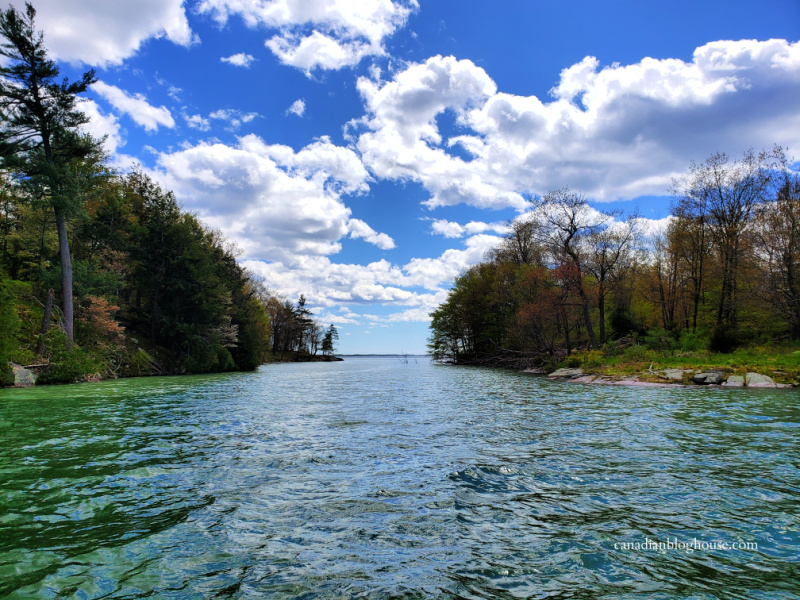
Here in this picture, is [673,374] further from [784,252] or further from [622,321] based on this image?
[622,321]

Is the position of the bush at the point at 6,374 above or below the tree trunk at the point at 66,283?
below

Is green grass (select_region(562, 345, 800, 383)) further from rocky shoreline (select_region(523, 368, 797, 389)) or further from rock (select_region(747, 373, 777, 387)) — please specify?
rocky shoreline (select_region(523, 368, 797, 389))

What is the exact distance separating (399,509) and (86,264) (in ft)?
123

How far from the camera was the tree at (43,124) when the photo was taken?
25844 mm

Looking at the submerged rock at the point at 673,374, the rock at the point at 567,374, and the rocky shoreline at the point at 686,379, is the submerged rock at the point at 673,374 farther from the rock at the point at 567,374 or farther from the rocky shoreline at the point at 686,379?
the rock at the point at 567,374

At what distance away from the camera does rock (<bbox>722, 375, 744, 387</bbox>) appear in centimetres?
2036

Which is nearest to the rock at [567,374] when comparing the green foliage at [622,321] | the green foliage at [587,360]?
the green foliage at [587,360]

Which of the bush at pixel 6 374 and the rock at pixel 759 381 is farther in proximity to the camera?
the bush at pixel 6 374

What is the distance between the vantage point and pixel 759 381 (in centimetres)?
1988

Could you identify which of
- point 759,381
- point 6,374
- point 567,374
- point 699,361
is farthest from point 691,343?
point 6,374

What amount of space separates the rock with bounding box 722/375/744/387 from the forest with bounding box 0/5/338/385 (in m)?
38.5

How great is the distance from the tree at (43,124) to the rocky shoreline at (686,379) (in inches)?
A: 1416

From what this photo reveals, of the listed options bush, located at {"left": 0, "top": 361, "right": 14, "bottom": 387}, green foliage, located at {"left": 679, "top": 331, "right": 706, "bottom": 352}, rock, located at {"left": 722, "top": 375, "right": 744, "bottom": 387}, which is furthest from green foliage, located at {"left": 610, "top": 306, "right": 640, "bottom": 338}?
bush, located at {"left": 0, "top": 361, "right": 14, "bottom": 387}

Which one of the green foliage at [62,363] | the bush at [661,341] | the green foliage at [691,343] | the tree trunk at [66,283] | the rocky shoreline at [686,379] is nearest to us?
the rocky shoreline at [686,379]
